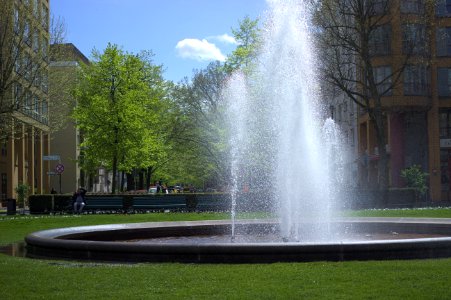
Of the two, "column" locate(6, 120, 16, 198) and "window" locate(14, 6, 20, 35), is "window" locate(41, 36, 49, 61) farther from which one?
"column" locate(6, 120, 16, 198)

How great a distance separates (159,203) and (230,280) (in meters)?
24.1

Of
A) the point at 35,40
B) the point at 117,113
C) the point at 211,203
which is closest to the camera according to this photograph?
the point at 211,203

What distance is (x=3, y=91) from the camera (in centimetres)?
3269

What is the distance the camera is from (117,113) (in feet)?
151

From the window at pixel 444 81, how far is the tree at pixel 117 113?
21558 mm

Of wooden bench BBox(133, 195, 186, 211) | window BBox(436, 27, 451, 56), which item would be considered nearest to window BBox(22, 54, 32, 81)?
wooden bench BBox(133, 195, 186, 211)

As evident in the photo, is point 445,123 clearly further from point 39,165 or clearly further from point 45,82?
point 39,165

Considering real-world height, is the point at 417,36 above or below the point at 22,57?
above

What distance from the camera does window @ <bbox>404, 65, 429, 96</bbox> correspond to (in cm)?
4742

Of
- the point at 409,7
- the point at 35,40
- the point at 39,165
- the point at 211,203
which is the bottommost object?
the point at 211,203

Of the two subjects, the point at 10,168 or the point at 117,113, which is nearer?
the point at 117,113

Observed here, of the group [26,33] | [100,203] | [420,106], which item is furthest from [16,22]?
[420,106]

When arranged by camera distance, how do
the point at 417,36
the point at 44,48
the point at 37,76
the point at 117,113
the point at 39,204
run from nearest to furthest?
1. the point at 39,204
2. the point at 37,76
3. the point at 44,48
4. the point at 417,36
5. the point at 117,113

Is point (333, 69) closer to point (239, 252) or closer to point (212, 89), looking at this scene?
point (212, 89)
